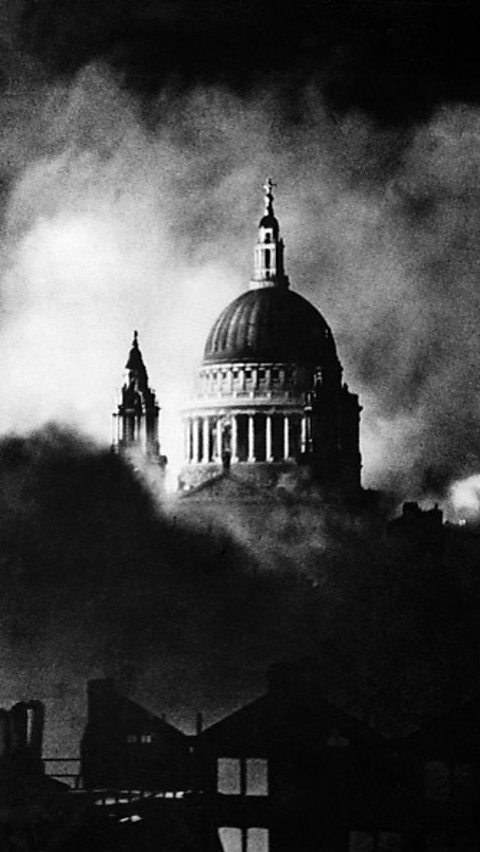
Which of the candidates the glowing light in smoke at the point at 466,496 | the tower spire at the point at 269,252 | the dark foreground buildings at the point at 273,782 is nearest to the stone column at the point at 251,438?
the tower spire at the point at 269,252

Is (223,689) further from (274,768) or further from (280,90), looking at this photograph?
(280,90)

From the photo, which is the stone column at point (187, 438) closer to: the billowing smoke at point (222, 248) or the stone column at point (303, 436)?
the billowing smoke at point (222, 248)

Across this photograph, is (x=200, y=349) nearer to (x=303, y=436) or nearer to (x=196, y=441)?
(x=196, y=441)

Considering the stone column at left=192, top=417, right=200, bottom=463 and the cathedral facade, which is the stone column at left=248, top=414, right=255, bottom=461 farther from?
the stone column at left=192, top=417, right=200, bottom=463

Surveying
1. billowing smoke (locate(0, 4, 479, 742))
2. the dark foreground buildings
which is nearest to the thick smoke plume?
billowing smoke (locate(0, 4, 479, 742))

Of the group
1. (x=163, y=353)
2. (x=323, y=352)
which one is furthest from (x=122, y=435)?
(x=323, y=352)

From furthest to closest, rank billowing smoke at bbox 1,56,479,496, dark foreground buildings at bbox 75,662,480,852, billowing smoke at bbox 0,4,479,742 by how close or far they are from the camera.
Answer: billowing smoke at bbox 1,56,479,496 < billowing smoke at bbox 0,4,479,742 < dark foreground buildings at bbox 75,662,480,852

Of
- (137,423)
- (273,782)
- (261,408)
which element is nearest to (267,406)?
(261,408)

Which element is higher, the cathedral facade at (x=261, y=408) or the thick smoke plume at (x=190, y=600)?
the cathedral facade at (x=261, y=408)
